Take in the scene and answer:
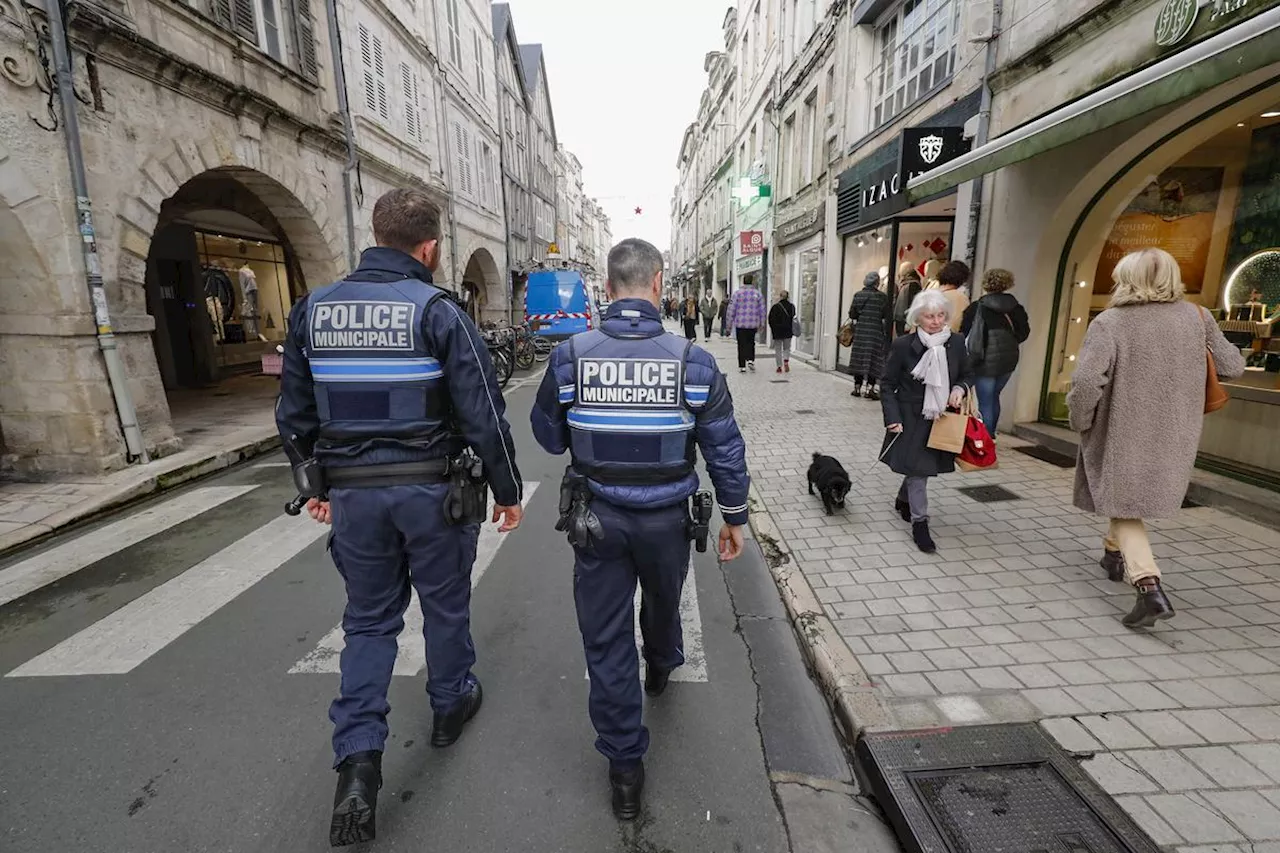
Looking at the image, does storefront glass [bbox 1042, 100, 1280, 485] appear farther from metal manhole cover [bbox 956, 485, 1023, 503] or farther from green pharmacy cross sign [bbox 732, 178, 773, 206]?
green pharmacy cross sign [bbox 732, 178, 773, 206]

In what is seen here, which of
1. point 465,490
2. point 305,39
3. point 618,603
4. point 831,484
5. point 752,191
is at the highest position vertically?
point 305,39

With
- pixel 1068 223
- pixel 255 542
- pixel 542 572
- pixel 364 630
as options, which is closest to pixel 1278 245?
pixel 1068 223

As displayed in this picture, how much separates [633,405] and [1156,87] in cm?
438

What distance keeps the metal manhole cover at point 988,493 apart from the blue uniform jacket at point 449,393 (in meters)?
4.50

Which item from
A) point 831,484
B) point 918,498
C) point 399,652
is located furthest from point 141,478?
point 918,498

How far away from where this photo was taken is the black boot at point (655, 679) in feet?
9.07

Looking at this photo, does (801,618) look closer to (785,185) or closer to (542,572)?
(542,572)

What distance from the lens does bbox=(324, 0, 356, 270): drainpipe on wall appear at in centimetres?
1098

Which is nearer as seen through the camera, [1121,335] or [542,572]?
[1121,335]

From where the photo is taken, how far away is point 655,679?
109 inches

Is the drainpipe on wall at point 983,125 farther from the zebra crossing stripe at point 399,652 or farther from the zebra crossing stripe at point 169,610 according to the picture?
the zebra crossing stripe at point 169,610

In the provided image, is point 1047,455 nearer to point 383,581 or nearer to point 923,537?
point 923,537

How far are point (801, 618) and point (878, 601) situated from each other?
0.53 meters

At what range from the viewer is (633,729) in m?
2.15
